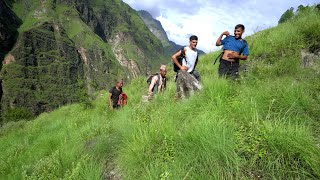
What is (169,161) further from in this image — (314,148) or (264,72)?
(264,72)

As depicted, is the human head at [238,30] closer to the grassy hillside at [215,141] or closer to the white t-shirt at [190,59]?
the white t-shirt at [190,59]

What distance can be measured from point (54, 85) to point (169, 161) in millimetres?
186489

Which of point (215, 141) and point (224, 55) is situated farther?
point (224, 55)

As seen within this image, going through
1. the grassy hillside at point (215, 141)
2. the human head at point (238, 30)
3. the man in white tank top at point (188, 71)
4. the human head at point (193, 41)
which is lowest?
the grassy hillside at point (215, 141)

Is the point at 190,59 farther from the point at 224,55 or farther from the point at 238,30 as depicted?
the point at 238,30

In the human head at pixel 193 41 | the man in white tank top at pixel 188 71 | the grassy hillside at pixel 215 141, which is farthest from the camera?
the human head at pixel 193 41

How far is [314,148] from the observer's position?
3.19m

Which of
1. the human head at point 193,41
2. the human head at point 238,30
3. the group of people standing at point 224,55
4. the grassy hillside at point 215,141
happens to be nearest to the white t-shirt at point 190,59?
the group of people standing at point 224,55

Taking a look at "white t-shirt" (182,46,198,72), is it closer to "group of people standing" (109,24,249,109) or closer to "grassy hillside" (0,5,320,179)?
"group of people standing" (109,24,249,109)

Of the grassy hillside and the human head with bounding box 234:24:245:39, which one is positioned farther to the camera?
the human head with bounding box 234:24:245:39

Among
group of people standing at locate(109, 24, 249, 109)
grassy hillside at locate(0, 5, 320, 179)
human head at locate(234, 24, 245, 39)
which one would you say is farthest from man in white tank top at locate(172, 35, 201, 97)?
grassy hillside at locate(0, 5, 320, 179)

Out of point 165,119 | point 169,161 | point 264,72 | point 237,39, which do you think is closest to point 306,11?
point 237,39

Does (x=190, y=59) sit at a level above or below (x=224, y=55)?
below

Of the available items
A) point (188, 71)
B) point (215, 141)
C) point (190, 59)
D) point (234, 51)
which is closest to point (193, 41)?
point (190, 59)
